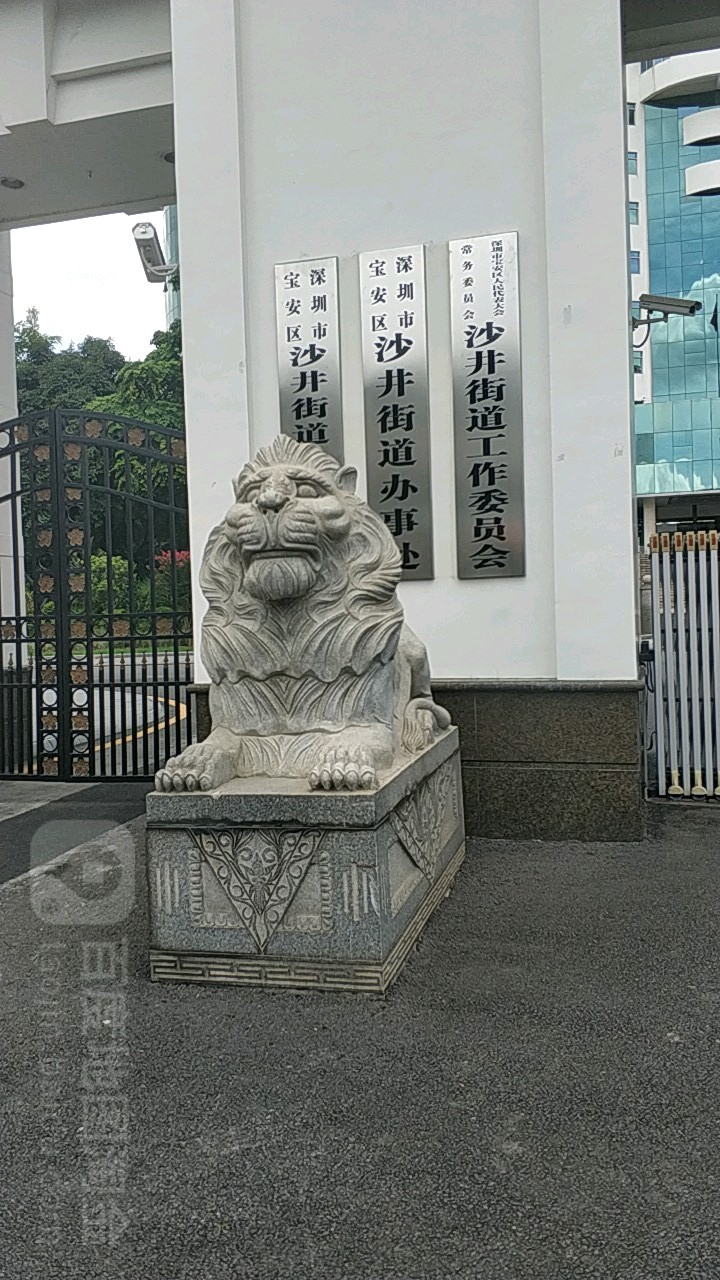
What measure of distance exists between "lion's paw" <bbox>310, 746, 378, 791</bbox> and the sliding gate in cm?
269

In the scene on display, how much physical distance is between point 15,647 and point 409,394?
3500mm

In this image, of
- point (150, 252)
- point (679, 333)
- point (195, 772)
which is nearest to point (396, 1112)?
point (195, 772)

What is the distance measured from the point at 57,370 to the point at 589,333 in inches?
967

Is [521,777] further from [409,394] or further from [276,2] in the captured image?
[276,2]

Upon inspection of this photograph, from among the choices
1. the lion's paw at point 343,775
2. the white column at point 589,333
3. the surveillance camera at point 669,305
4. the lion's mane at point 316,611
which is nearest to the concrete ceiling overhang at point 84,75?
the white column at point 589,333

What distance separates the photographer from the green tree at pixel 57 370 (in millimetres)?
26297

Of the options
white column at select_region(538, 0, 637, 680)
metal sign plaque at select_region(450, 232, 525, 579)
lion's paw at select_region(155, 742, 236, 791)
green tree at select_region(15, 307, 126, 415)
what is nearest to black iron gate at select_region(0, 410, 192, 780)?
metal sign plaque at select_region(450, 232, 525, 579)

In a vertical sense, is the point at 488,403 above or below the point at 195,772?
above

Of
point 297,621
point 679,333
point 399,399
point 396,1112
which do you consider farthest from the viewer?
point 679,333

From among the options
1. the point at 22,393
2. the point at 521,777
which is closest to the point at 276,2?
the point at 521,777

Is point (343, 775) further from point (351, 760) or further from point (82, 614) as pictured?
point (82, 614)

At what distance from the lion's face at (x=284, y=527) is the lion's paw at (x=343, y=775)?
23.1 inches

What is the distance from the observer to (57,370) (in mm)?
26391

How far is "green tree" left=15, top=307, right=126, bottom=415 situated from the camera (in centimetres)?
2630
